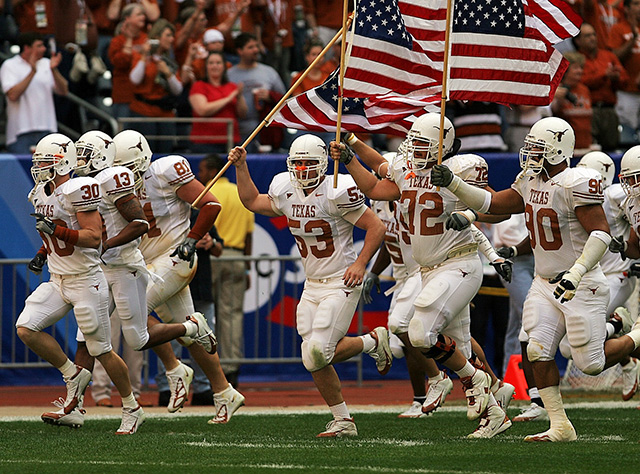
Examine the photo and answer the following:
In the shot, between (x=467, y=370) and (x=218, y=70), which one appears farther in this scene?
(x=218, y=70)

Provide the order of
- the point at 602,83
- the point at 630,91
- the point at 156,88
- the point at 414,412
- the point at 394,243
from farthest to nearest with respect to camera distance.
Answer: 1. the point at 630,91
2. the point at 602,83
3. the point at 156,88
4. the point at 394,243
5. the point at 414,412

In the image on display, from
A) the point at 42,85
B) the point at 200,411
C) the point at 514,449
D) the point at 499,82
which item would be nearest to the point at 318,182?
the point at 499,82

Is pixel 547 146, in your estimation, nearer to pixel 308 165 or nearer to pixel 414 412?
pixel 308 165

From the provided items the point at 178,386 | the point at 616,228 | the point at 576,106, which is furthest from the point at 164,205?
the point at 576,106

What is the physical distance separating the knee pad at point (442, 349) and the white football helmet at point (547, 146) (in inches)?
47.7

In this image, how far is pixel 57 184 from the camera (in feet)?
28.7

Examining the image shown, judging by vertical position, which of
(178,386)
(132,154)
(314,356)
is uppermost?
(132,154)

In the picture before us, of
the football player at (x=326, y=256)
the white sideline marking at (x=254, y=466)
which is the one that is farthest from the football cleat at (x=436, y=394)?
the white sideline marking at (x=254, y=466)

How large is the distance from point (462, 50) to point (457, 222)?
51.7 inches

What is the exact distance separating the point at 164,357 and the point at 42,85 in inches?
180

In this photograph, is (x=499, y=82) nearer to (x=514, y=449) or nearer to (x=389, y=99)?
(x=389, y=99)

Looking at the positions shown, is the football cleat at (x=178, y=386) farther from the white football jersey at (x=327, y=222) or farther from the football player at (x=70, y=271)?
the white football jersey at (x=327, y=222)

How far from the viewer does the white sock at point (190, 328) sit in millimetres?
9305

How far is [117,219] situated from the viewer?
358 inches
